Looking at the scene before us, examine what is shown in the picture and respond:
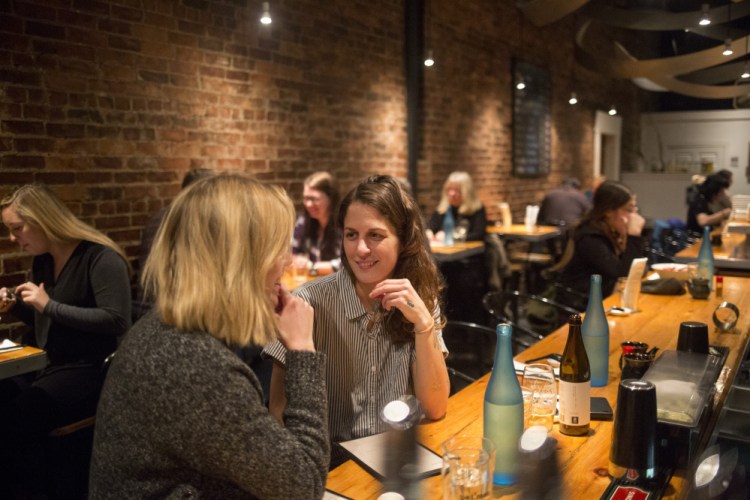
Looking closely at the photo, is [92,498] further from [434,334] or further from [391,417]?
[434,334]

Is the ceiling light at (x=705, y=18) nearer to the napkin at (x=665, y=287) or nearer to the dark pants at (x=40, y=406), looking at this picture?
the napkin at (x=665, y=287)

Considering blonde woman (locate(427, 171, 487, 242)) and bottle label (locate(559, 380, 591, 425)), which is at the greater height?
blonde woman (locate(427, 171, 487, 242))

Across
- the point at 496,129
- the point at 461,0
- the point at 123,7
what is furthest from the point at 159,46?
the point at 496,129

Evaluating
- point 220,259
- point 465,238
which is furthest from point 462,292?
point 220,259

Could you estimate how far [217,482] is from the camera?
1.25m

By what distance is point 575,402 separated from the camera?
5.55ft

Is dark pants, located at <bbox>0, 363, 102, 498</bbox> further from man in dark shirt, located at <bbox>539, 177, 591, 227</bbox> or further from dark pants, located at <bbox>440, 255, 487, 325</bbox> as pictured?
man in dark shirt, located at <bbox>539, 177, 591, 227</bbox>

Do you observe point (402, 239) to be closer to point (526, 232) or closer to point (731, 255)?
point (731, 255)

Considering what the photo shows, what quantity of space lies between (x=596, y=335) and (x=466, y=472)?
89 centimetres

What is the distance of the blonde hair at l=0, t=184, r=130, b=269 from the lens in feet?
10.1


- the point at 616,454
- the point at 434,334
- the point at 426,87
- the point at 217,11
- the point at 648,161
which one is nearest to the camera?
the point at 616,454

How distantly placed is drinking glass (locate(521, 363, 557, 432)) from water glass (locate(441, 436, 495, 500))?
1.41 feet

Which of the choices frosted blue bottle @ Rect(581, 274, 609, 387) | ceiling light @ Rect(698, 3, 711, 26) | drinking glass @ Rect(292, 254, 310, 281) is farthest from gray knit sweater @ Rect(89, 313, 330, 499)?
ceiling light @ Rect(698, 3, 711, 26)

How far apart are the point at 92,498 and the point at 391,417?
2.54 ft
